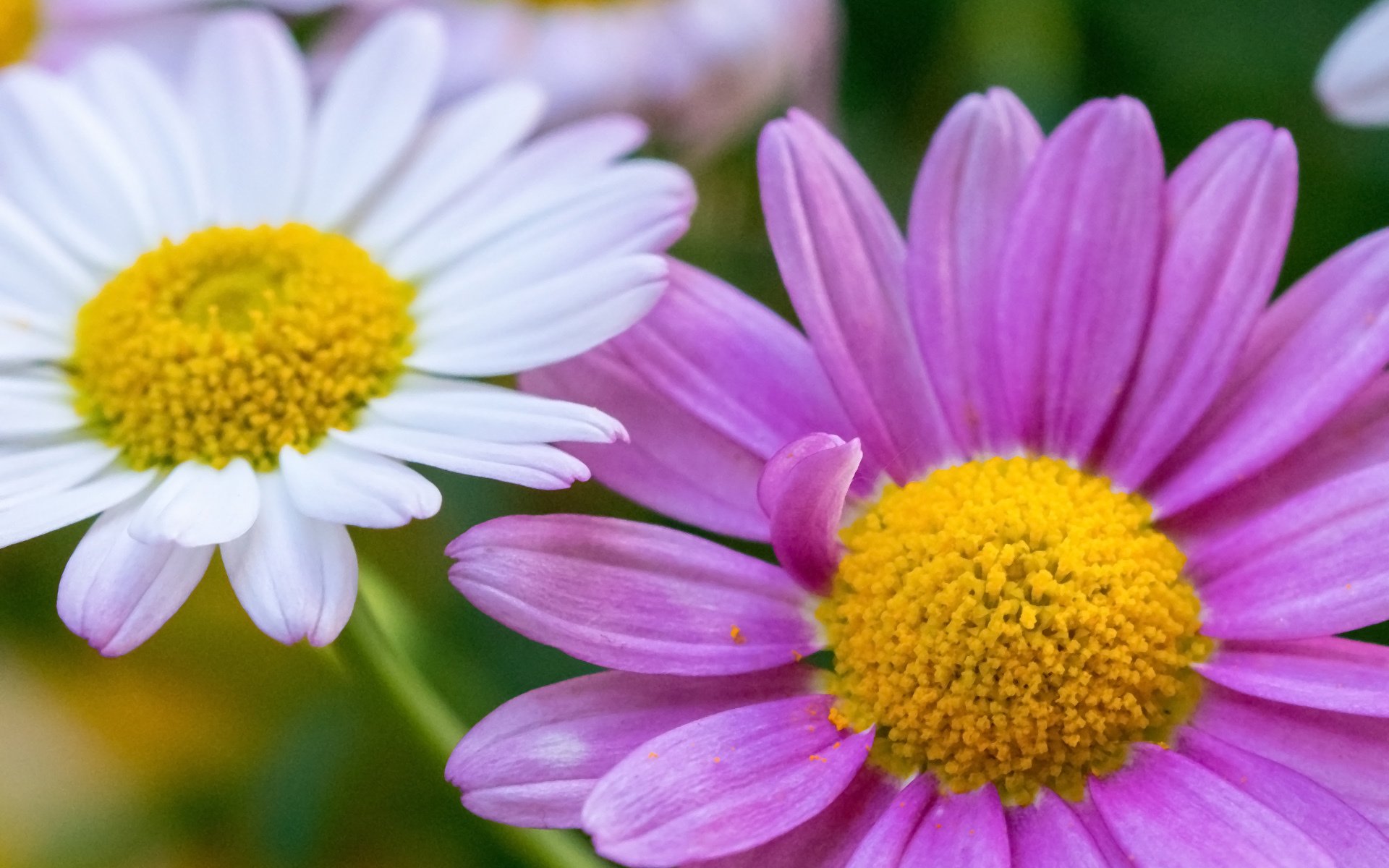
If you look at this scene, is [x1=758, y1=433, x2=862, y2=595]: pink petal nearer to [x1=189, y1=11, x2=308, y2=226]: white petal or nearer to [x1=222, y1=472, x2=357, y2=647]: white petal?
[x1=222, y1=472, x2=357, y2=647]: white petal

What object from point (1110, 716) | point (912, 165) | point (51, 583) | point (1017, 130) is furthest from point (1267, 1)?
point (51, 583)

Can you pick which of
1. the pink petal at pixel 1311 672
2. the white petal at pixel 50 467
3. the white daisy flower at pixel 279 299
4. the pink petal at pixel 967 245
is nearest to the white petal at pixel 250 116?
the white daisy flower at pixel 279 299

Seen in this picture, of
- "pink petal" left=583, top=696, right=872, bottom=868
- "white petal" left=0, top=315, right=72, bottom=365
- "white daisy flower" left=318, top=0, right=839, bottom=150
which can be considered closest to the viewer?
"pink petal" left=583, top=696, right=872, bottom=868

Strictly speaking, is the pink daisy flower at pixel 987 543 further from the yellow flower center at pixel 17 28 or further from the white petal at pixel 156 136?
the yellow flower center at pixel 17 28

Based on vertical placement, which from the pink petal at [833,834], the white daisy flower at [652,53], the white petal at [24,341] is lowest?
the pink petal at [833,834]

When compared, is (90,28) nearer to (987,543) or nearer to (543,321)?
(543,321)

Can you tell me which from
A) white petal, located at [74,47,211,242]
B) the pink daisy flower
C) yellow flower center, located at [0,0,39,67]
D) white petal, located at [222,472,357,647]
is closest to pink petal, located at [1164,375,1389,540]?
the pink daisy flower
